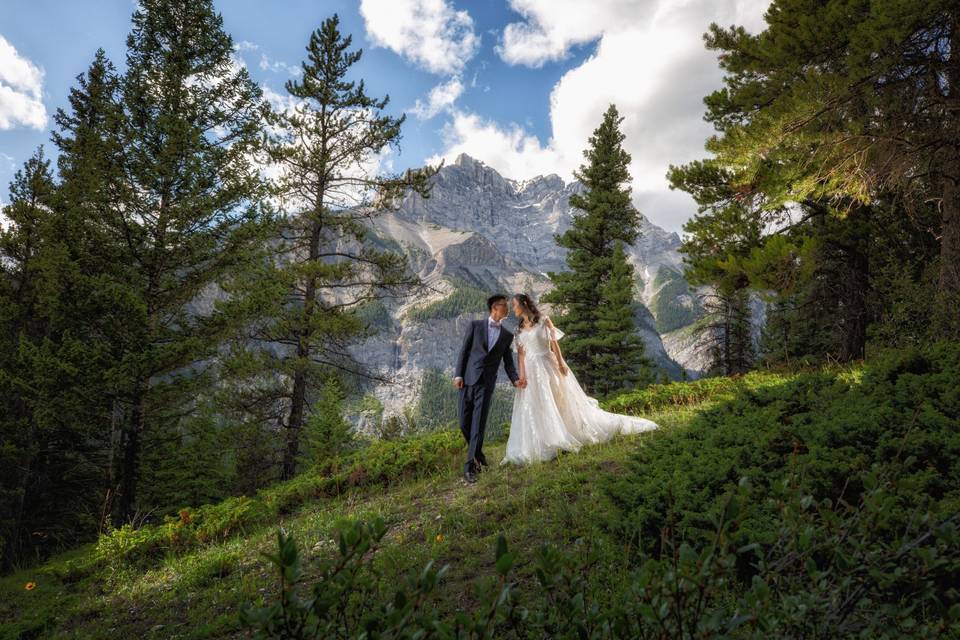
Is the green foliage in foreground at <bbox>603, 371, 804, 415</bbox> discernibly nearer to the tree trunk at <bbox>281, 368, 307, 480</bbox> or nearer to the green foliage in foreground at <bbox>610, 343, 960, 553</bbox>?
the green foliage in foreground at <bbox>610, 343, 960, 553</bbox>

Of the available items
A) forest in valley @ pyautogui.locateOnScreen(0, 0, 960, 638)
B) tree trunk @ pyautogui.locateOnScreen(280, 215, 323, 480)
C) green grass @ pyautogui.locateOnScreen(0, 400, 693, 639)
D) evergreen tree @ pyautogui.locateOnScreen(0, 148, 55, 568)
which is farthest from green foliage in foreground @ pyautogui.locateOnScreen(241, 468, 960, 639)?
evergreen tree @ pyautogui.locateOnScreen(0, 148, 55, 568)

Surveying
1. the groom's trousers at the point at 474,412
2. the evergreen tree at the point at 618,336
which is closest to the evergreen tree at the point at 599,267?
the evergreen tree at the point at 618,336

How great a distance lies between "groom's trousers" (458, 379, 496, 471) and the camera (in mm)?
6586

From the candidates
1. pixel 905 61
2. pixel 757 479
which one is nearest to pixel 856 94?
pixel 905 61

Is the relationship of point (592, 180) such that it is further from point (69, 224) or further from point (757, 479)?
point (757, 479)

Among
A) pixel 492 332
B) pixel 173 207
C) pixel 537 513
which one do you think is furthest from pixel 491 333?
pixel 173 207

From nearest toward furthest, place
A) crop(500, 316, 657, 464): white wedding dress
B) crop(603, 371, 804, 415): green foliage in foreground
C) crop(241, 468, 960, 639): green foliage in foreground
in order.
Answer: crop(241, 468, 960, 639): green foliage in foreground, crop(500, 316, 657, 464): white wedding dress, crop(603, 371, 804, 415): green foliage in foreground

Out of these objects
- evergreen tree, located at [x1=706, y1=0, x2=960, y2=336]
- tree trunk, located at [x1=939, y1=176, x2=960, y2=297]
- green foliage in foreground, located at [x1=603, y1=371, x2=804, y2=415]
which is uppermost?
evergreen tree, located at [x1=706, y1=0, x2=960, y2=336]

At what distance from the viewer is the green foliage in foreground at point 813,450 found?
2.78 meters

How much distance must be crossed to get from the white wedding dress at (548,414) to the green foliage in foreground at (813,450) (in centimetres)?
256

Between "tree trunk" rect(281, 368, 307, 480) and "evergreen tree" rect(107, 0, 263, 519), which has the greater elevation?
"evergreen tree" rect(107, 0, 263, 519)

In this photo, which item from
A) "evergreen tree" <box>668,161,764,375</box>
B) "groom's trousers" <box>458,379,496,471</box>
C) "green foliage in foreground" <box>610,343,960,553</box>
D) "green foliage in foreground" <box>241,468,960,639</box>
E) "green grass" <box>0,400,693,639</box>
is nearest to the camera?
"green foliage in foreground" <box>241,468,960,639</box>

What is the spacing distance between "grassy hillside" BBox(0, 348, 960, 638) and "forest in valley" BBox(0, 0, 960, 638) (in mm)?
35

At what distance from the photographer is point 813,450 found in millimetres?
3104
